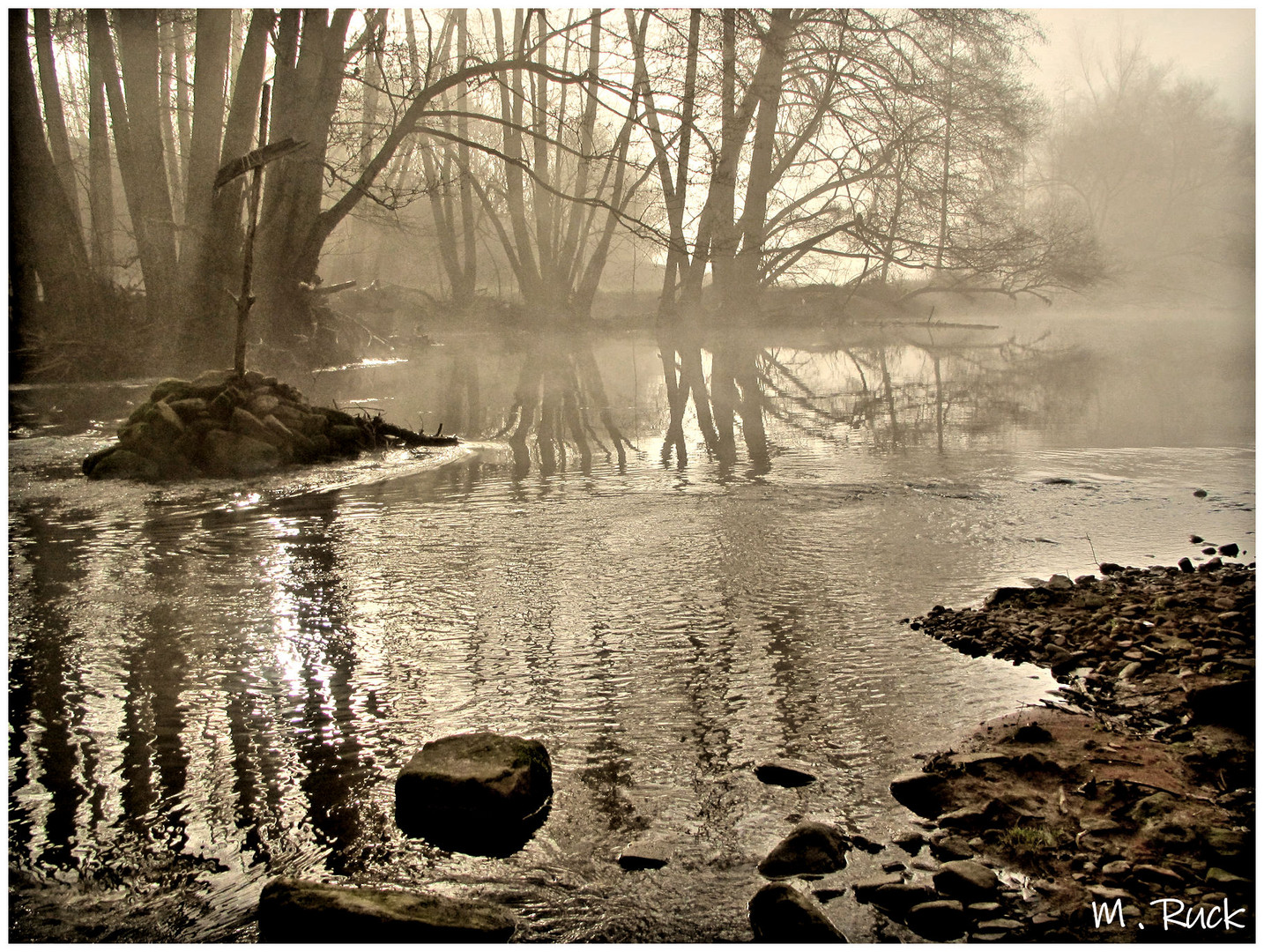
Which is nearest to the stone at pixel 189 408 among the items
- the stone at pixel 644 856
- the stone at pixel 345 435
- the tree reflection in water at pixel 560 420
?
the stone at pixel 345 435

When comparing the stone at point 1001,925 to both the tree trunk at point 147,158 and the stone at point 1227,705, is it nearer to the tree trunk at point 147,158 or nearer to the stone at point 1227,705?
the stone at point 1227,705

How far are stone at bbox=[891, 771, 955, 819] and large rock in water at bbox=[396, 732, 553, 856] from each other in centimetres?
96

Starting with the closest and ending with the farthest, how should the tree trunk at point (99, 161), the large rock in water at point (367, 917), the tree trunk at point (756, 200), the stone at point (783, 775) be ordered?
the large rock in water at point (367, 917) < the stone at point (783, 775) < the tree trunk at point (99, 161) < the tree trunk at point (756, 200)

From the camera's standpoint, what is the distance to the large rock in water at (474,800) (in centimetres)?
263

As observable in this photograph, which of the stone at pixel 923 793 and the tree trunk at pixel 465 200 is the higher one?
the tree trunk at pixel 465 200

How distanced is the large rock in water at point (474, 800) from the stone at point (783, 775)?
602 millimetres

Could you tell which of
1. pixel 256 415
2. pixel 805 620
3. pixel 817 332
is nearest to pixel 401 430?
pixel 256 415

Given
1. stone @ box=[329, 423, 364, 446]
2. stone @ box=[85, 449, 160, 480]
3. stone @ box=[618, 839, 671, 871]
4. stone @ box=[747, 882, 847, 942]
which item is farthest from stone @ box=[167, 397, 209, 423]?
stone @ box=[747, 882, 847, 942]

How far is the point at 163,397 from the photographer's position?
26.7 feet

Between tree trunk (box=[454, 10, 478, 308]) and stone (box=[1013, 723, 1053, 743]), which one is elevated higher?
tree trunk (box=[454, 10, 478, 308])

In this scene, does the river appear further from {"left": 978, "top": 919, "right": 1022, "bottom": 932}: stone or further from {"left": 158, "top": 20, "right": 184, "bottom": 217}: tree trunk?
{"left": 158, "top": 20, "right": 184, "bottom": 217}: tree trunk

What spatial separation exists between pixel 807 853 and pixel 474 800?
33.4 inches

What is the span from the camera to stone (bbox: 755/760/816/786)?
2.86 meters

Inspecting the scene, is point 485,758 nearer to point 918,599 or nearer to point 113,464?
point 918,599
